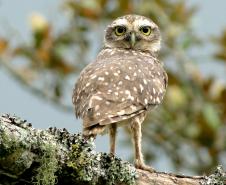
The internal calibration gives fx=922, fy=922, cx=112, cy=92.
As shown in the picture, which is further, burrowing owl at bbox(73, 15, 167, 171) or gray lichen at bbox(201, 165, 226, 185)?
burrowing owl at bbox(73, 15, 167, 171)

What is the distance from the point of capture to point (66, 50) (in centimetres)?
1131

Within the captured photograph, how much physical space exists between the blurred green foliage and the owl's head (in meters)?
1.65

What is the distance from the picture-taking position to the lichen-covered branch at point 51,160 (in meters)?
5.15

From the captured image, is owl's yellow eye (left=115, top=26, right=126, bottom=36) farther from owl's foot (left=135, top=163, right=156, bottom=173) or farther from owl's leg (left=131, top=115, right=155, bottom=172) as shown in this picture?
owl's foot (left=135, top=163, right=156, bottom=173)

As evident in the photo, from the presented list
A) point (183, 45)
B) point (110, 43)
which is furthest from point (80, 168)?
point (183, 45)

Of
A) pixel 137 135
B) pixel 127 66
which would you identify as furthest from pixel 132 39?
pixel 137 135

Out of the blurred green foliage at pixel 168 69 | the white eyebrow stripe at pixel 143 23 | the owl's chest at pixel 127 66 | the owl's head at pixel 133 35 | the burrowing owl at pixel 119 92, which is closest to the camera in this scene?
the burrowing owl at pixel 119 92

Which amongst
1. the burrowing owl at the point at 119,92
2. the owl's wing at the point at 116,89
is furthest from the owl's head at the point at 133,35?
the owl's wing at the point at 116,89

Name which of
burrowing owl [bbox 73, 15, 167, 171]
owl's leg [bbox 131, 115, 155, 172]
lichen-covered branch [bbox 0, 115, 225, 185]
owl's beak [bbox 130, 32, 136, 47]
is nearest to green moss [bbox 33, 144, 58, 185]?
lichen-covered branch [bbox 0, 115, 225, 185]

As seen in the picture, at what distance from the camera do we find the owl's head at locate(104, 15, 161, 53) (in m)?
9.05

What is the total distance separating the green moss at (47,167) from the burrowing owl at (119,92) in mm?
1127

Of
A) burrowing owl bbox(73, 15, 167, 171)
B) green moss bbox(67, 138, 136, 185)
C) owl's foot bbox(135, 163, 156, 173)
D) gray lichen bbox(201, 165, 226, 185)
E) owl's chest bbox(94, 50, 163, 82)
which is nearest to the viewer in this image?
green moss bbox(67, 138, 136, 185)

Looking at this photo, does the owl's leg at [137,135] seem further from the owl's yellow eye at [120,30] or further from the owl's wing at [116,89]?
the owl's yellow eye at [120,30]

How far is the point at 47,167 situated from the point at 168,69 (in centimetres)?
635
